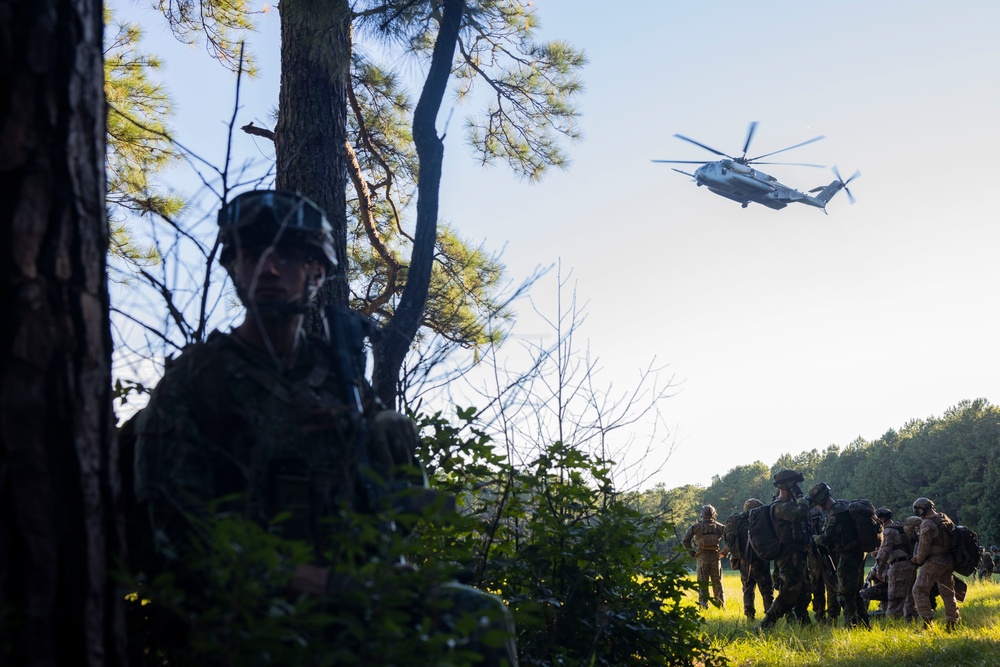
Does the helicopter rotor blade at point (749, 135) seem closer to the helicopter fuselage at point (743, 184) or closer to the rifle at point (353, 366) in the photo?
the helicopter fuselage at point (743, 184)

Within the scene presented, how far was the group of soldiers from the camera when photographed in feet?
32.8

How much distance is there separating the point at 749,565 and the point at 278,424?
10.8 m

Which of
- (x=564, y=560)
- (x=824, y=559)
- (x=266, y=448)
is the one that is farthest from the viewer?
(x=824, y=559)

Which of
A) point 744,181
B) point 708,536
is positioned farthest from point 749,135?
point 708,536

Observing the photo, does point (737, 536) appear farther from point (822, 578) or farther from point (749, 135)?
point (749, 135)

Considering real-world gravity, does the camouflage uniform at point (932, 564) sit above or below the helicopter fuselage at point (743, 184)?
below

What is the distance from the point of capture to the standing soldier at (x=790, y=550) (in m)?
10.7

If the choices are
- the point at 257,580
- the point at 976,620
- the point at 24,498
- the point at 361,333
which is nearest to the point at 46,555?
the point at 24,498

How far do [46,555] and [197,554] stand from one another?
0.33m

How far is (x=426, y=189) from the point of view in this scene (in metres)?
5.79

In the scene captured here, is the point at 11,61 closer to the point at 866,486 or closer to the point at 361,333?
the point at 361,333

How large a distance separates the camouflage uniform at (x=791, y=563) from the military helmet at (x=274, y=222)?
9233mm

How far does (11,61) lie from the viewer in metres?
2.10

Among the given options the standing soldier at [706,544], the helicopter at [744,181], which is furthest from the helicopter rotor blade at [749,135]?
the standing soldier at [706,544]
